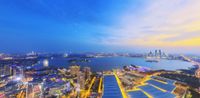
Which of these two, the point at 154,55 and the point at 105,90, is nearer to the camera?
the point at 105,90

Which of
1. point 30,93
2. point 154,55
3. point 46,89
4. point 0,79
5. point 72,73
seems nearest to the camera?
point 30,93

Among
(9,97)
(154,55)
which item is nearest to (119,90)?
(9,97)

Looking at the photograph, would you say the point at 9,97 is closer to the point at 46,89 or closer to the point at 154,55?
the point at 46,89

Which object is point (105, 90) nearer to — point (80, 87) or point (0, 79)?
point (80, 87)

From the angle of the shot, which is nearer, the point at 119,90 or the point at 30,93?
the point at 30,93

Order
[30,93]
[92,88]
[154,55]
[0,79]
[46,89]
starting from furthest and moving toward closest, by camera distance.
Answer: [154,55] < [0,79] < [92,88] < [46,89] < [30,93]

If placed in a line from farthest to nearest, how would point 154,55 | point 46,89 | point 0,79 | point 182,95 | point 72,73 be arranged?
point 154,55
point 72,73
point 0,79
point 46,89
point 182,95

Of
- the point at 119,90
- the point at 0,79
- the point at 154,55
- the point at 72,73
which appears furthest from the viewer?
the point at 154,55

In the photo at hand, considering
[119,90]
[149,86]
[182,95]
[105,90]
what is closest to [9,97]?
[105,90]
